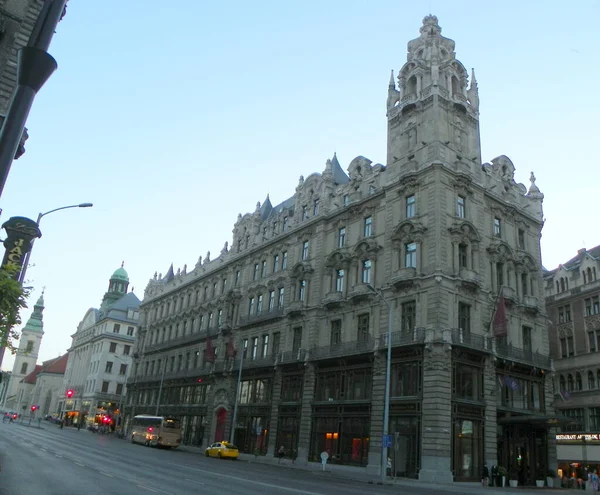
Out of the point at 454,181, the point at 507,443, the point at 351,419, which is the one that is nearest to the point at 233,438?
the point at 351,419

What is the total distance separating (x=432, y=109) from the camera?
44.8m

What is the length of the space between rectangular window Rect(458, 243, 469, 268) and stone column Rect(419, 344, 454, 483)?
7373 mm

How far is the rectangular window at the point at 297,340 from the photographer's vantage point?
49.7 metres

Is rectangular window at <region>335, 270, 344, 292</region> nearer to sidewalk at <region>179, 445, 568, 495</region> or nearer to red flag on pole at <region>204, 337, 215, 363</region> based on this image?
sidewalk at <region>179, 445, 568, 495</region>

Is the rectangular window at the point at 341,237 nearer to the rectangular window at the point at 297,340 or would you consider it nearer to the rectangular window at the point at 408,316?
the rectangular window at the point at 297,340

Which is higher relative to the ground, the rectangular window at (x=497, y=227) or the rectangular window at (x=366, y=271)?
the rectangular window at (x=497, y=227)

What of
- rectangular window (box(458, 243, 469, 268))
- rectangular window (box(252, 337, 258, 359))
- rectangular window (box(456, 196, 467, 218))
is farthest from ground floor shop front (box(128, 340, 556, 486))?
rectangular window (box(456, 196, 467, 218))

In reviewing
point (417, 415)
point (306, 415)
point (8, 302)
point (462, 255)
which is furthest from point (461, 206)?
point (8, 302)

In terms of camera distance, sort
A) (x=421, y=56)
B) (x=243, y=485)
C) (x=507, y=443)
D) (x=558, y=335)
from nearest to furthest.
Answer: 1. (x=243, y=485)
2. (x=507, y=443)
3. (x=421, y=56)
4. (x=558, y=335)

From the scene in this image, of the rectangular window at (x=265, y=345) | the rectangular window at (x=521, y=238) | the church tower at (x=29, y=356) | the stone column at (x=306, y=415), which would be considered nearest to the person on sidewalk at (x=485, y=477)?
the stone column at (x=306, y=415)

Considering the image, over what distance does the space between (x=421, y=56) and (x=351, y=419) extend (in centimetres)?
3150

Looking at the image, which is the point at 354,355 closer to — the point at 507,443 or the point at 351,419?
the point at 351,419

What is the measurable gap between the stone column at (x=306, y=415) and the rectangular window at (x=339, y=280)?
6858mm

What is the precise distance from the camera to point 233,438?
5328 cm
